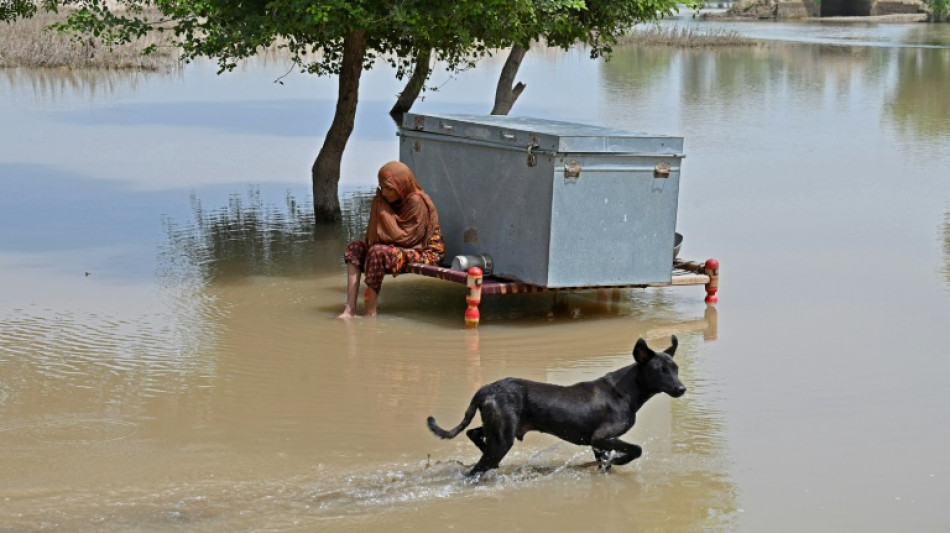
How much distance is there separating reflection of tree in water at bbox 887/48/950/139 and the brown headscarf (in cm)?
1751

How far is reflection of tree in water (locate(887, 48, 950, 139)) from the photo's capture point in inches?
1119

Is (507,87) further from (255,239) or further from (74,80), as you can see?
(74,80)

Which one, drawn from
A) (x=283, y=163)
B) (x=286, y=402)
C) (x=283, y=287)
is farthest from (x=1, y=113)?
(x=286, y=402)

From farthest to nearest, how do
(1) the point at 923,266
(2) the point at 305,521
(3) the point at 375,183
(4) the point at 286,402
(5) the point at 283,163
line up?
1. (5) the point at 283,163
2. (3) the point at 375,183
3. (1) the point at 923,266
4. (4) the point at 286,402
5. (2) the point at 305,521

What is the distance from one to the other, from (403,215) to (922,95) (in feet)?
87.8

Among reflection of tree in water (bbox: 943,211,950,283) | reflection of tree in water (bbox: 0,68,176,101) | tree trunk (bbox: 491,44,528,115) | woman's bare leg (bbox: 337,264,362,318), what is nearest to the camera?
woman's bare leg (bbox: 337,264,362,318)

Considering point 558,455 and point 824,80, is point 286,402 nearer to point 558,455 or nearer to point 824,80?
point 558,455

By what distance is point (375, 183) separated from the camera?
19766 mm

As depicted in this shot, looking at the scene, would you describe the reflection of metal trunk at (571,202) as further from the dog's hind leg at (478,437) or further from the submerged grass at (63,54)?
the submerged grass at (63,54)

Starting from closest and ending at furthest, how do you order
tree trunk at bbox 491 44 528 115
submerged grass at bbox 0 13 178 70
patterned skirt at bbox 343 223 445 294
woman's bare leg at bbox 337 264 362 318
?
1. patterned skirt at bbox 343 223 445 294
2. woman's bare leg at bbox 337 264 362 318
3. tree trunk at bbox 491 44 528 115
4. submerged grass at bbox 0 13 178 70

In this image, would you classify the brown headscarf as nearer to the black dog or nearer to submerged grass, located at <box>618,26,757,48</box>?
the black dog

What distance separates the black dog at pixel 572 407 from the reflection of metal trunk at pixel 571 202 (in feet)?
11.7

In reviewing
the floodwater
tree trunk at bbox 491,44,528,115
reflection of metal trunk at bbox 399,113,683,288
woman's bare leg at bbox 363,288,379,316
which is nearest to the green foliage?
reflection of metal trunk at bbox 399,113,683,288

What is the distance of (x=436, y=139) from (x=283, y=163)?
33.6ft
